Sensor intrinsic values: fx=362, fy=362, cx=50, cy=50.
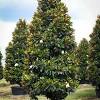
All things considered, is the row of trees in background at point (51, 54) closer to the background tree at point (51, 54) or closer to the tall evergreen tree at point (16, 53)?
the background tree at point (51, 54)

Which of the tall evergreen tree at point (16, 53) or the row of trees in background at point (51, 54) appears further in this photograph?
the tall evergreen tree at point (16, 53)

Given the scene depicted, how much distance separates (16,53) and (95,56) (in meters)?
19.8

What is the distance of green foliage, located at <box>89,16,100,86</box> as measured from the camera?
200ft

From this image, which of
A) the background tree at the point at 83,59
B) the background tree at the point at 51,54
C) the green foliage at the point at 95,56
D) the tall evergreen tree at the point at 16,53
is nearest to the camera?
the background tree at the point at 51,54

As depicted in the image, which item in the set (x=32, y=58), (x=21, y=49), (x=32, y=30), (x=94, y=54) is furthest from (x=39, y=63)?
(x=21, y=49)

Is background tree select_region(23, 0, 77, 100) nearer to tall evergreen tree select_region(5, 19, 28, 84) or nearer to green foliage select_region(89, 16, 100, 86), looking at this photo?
green foliage select_region(89, 16, 100, 86)

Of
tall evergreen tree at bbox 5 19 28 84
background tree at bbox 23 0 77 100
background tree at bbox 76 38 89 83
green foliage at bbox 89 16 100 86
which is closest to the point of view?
background tree at bbox 23 0 77 100

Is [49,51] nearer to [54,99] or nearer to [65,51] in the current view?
[65,51]

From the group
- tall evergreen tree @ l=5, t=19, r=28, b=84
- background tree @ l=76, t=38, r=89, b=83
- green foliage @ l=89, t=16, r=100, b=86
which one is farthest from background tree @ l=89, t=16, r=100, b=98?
background tree @ l=76, t=38, r=89, b=83

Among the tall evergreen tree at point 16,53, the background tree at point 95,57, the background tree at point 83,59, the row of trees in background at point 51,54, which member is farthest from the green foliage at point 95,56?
the background tree at point 83,59

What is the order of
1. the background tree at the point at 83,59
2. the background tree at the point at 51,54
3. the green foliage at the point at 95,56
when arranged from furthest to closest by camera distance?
the background tree at the point at 83,59
the green foliage at the point at 95,56
the background tree at the point at 51,54

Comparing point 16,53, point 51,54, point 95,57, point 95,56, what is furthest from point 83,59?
point 51,54

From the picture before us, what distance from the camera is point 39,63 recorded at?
129 ft

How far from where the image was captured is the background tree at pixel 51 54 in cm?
3934
